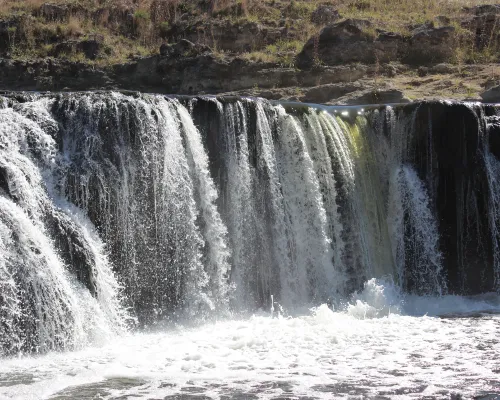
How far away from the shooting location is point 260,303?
487 inches

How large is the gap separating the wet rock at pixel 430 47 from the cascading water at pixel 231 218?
590 cm

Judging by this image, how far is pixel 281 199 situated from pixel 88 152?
332 cm

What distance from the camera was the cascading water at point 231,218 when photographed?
10.1 m

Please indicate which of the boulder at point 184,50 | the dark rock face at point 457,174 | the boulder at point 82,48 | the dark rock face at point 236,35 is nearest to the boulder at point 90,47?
the boulder at point 82,48

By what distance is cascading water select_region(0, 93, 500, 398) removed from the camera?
10109mm

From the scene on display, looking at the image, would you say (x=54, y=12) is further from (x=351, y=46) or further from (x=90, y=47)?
(x=351, y=46)

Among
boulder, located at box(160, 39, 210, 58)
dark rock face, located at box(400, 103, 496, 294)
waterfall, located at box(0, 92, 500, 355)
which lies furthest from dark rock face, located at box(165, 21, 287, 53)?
dark rock face, located at box(400, 103, 496, 294)

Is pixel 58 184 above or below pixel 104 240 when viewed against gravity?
above

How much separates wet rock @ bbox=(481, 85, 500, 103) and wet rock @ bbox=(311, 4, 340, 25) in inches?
273

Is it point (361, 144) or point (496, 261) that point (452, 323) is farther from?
point (361, 144)

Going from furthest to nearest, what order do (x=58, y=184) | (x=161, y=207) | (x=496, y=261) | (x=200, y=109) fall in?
(x=496, y=261) → (x=200, y=109) → (x=161, y=207) → (x=58, y=184)

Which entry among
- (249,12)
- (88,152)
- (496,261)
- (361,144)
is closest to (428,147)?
(361,144)

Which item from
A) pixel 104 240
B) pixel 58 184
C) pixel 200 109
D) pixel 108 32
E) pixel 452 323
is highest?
pixel 108 32

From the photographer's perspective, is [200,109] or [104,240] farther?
[200,109]
